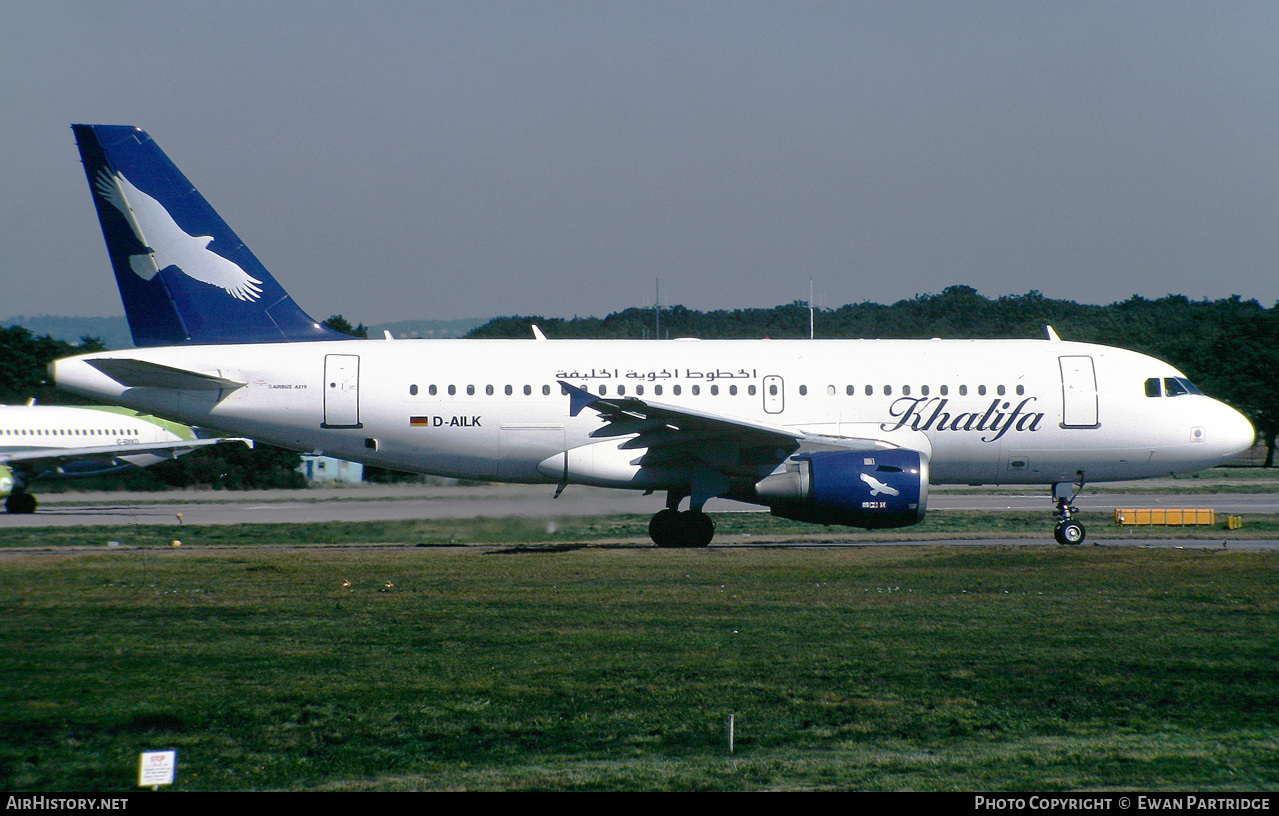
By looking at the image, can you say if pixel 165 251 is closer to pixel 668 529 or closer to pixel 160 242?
pixel 160 242

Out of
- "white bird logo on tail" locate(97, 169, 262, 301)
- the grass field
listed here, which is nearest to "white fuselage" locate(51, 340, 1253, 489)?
"white bird logo on tail" locate(97, 169, 262, 301)

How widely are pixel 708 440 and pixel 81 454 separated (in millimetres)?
24878

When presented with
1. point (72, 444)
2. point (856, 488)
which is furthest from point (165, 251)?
point (72, 444)

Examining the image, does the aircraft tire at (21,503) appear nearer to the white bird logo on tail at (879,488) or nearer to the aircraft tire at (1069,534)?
the white bird logo on tail at (879,488)

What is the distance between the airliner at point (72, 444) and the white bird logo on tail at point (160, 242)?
15.0 metres

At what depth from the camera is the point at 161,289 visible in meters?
20.0

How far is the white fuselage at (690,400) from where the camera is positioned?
19922 millimetres

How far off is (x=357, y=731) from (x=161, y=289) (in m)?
14.7

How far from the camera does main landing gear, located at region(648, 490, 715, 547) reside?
20.2 meters

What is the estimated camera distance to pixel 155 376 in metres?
19.2

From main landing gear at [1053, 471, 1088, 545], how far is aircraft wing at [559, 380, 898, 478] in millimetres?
3382

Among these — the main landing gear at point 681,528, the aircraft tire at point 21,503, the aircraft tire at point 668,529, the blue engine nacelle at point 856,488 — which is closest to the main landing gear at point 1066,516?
the blue engine nacelle at point 856,488

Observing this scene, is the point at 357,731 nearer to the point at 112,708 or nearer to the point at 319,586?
the point at 112,708
